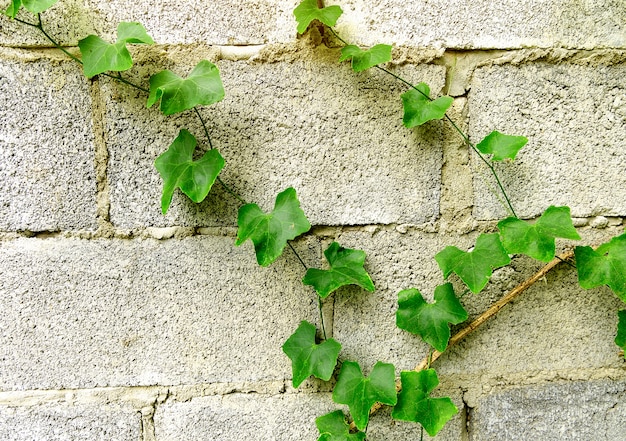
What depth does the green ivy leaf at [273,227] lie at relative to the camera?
3.11ft

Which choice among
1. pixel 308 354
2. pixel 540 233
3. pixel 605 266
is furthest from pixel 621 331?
pixel 308 354

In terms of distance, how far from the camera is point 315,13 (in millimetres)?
928

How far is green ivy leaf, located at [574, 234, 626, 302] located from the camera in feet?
3.20

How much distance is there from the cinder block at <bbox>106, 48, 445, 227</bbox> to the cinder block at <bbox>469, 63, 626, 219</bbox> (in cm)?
12

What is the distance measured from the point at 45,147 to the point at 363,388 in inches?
33.7

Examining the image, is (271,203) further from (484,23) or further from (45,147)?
(484,23)

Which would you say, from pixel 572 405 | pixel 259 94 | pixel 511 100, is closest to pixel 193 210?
pixel 259 94

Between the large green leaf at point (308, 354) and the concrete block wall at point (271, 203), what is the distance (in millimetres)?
46

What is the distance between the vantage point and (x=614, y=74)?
104 centimetres

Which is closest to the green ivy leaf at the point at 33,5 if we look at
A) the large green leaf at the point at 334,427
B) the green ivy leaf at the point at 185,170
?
the green ivy leaf at the point at 185,170

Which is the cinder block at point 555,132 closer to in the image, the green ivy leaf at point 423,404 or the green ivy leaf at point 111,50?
the green ivy leaf at point 423,404

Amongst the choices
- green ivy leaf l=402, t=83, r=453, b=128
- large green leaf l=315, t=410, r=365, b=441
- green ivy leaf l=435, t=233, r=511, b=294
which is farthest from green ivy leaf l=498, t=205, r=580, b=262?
large green leaf l=315, t=410, r=365, b=441

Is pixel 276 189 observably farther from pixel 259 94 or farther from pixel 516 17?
pixel 516 17

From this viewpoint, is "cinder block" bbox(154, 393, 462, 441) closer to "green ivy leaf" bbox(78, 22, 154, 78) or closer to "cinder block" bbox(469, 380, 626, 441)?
"cinder block" bbox(469, 380, 626, 441)
